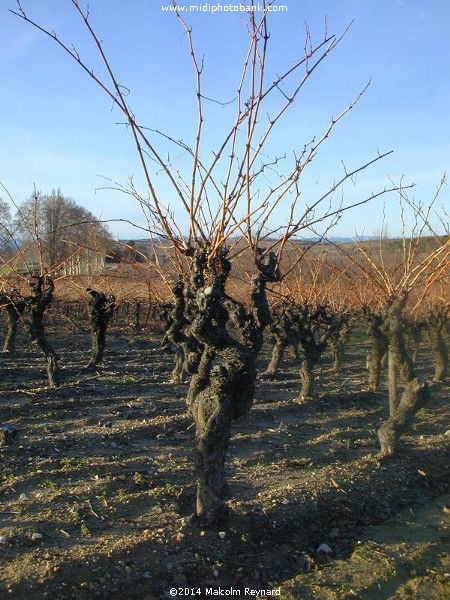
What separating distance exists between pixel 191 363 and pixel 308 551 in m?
1.96

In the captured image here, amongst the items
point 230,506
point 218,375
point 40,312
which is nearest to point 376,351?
point 40,312

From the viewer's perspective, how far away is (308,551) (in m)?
4.61

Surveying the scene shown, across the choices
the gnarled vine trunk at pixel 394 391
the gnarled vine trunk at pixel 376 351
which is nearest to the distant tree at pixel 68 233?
the gnarled vine trunk at pixel 394 391

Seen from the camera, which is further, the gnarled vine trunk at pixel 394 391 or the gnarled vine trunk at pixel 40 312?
the gnarled vine trunk at pixel 40 312

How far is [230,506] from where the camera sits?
194 inches

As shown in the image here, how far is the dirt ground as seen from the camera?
13.1ft

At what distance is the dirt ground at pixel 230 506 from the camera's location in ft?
13.1

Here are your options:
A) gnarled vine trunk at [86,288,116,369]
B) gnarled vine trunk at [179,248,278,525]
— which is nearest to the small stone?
gnarled vine trunk at [179,248,278,525]

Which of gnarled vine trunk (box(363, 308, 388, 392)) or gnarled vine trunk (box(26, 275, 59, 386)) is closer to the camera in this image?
gnarled vine trunk (box(26, 275, 59, 386))

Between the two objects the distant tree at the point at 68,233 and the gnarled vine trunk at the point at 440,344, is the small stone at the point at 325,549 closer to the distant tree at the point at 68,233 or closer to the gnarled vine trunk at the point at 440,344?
the distant tree at the point at 68,233

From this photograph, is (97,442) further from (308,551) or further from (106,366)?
(106,366)

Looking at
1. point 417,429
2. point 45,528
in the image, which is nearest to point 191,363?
point 45,528

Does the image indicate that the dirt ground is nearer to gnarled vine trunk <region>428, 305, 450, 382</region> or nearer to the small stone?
the small stone

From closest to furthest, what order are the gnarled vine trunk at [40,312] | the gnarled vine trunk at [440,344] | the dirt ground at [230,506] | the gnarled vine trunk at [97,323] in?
1. the dirt ground at [230,506]
2. the gnarled vine trunk at [40,312]
3. the gnarled vine trunk at [97,323]
4. the gnarled vine trunk at [440,344]
